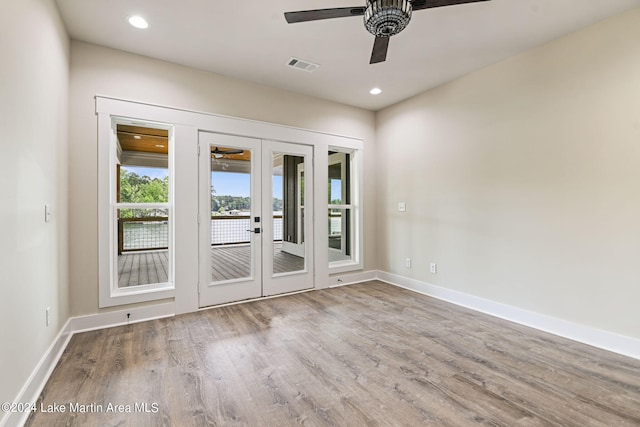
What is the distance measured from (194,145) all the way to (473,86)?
11.8 ft

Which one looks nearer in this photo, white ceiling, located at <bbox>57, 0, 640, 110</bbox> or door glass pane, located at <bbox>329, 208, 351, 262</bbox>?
white ceiling, located at <bbox>57, 0, 640, 110</bbox>

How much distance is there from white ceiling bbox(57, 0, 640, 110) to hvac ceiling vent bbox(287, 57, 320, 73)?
3.4 inches

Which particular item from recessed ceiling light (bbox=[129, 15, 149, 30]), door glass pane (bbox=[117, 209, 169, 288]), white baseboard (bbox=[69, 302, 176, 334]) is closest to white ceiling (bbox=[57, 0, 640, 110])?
recessed ceiling light (bbox=[129, 15, 149, 30])

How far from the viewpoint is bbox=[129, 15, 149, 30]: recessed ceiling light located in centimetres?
267

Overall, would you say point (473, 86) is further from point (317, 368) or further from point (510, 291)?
point (317, 368)

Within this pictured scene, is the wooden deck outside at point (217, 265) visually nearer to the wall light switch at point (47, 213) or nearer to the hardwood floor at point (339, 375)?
the hardwood floor at point (339, 375)

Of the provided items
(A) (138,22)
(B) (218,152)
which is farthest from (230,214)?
(A) (138,22)

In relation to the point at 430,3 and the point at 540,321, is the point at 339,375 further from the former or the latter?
the point at 430,3

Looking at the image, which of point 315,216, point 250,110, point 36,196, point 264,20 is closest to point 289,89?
point 250,110

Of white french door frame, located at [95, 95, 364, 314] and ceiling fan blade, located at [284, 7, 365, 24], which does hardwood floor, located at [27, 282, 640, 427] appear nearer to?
white french door frame, located at [95, 95, 364, 314]

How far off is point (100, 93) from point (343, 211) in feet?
11.8

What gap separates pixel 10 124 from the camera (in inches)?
65.6

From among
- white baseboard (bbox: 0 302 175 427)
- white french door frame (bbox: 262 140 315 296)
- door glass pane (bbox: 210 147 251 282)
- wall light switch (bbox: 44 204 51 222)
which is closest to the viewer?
white baseboard (bbox: 0 302 175 427)

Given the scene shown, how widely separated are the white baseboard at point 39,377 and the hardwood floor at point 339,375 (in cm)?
7
